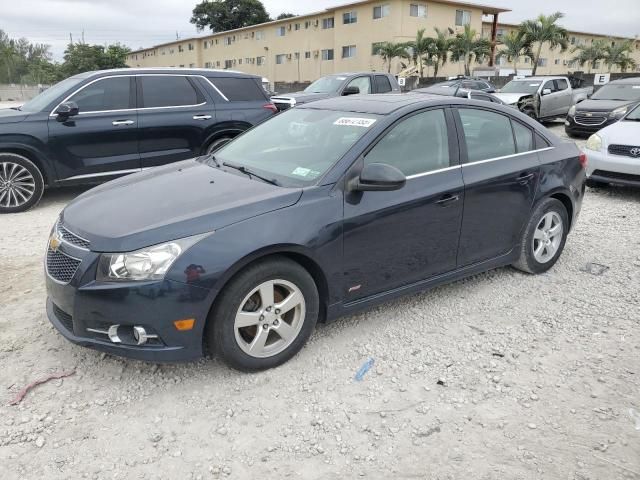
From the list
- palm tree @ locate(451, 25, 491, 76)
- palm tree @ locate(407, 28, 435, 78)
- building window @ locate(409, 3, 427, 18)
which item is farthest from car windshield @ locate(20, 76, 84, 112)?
building window @ locate(409, 3, 427, 18)

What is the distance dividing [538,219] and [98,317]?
11.7 ft

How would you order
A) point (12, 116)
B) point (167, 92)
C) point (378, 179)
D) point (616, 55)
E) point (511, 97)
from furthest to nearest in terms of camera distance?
point (616, 55)
point (511, 97)
point (167, 92)
point (12, 116)
point (378, 179)

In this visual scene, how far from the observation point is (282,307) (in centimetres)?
312

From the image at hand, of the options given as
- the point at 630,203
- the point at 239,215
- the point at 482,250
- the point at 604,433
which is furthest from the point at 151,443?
the point at 630,203

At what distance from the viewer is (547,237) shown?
4695mm

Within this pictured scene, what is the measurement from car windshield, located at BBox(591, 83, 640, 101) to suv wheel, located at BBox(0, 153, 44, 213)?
552 inches

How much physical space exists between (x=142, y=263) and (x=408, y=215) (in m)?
1.76

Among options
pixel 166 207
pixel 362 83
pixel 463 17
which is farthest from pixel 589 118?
pixel 463 17

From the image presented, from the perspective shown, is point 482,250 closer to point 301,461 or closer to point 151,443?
point 301,461

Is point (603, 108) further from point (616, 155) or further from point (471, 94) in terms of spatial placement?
point (471, 94)

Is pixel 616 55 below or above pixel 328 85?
above

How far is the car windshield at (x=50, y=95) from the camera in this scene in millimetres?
6931

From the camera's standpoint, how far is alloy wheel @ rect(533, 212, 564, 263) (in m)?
4.62

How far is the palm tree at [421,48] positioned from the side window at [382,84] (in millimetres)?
26283
